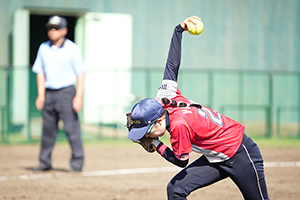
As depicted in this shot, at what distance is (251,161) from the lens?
15.0ft

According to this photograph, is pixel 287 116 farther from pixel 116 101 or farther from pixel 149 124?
pixel 149 124

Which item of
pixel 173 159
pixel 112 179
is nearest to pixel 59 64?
pixel 112 179

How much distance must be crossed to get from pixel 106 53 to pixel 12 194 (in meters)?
11.4

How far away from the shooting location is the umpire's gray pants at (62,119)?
8438 millimetres

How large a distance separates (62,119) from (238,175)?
181 inches

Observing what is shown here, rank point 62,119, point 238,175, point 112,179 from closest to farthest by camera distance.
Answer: point 238,175 → point 112,179 → point 62,119

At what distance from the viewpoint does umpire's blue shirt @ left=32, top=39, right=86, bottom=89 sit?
27.6 feet

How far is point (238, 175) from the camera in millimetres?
4562

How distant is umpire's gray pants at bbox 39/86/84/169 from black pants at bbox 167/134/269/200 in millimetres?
4072

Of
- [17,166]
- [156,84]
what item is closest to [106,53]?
[156,84]

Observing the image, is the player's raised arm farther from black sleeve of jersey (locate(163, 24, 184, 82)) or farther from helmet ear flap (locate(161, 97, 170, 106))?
helmet ear flap (locate(161, 97, 170, 106))

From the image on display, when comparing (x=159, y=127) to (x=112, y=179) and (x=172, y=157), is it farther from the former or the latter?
(x=112, y=179)

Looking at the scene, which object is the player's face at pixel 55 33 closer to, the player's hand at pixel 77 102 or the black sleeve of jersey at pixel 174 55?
the player's hand at pixel 77 102

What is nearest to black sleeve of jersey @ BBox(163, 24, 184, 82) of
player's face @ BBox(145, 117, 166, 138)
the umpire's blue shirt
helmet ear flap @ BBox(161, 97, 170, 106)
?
helmet ear flap @ BBox(161, 97, 170, 106)
